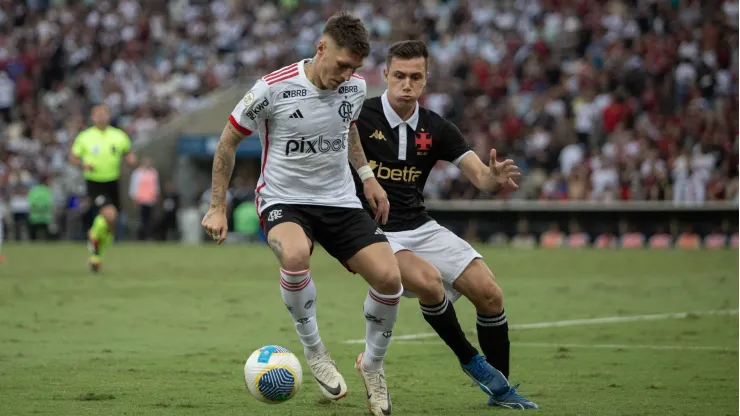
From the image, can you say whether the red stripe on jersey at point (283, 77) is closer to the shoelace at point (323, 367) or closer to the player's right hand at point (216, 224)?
the player's right hand at point (216, 224)

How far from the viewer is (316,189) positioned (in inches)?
304

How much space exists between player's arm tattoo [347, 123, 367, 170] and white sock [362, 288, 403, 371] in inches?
35.2

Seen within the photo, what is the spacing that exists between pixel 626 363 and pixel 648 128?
1766 centimetres

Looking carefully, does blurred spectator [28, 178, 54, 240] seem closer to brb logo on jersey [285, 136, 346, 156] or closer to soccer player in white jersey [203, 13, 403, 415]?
soccer player in white jersey [203, 13, 403, 415]

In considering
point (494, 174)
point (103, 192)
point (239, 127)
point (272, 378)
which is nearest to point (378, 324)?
point (272, 378)

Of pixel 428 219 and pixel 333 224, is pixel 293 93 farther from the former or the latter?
pixel 428 219

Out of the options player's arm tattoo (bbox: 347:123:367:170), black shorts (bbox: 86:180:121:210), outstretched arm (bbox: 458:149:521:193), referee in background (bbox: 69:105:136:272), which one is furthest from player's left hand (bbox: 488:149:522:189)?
black shorts (bbox: 86:180:121:210)

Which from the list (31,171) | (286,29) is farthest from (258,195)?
(286,29)

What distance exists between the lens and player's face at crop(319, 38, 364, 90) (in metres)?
7.46

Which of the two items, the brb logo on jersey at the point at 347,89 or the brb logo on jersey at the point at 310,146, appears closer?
the brb logo on jersey at the point at 310,146

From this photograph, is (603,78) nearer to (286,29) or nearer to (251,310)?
(286,29)

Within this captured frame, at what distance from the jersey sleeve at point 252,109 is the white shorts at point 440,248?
1289mm

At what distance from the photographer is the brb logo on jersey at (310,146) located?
764 centimetres

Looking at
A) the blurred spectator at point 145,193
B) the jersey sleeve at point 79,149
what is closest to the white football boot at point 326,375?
the jersey sleeve at point 79,149
